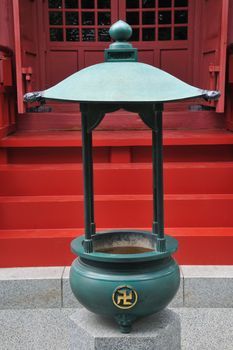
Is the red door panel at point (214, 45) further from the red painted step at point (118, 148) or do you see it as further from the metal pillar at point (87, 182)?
the metal pillar at point (87, 182)

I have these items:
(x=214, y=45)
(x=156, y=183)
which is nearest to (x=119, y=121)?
(x=214, y=45)

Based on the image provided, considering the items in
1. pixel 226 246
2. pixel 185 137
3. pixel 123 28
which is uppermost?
pixel 123 28

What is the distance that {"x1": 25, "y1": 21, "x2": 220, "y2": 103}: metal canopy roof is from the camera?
7.30 feet

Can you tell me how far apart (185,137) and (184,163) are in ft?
0.88

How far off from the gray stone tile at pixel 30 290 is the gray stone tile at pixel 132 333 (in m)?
1.10

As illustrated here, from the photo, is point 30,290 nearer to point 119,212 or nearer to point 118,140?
point 119,212

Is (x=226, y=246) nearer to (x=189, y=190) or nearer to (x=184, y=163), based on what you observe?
(x=189, y=190)

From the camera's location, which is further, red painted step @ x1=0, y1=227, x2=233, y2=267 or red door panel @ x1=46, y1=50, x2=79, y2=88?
red door panel @ x1=46, y1=50, x2=79, y2=88

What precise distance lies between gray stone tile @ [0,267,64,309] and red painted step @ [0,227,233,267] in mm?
208

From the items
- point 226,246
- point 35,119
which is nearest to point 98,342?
point 226,246

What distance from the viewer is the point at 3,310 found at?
3846mm

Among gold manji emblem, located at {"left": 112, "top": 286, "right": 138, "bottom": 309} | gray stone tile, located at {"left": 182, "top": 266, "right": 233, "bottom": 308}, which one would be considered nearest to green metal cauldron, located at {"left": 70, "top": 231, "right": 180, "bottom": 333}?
gold manji emblem, located at {"left": 112, "top": 286, "right": 138, "bottom": 309}

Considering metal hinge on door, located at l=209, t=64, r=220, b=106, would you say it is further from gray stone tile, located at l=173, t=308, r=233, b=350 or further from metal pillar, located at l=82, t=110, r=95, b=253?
metal pillar, located at l=82, t=110, r=95, b=253

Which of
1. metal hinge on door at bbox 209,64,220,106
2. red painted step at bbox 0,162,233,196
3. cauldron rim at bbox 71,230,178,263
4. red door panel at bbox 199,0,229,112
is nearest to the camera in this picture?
cauldron rim at bbox 71,230,178,263
